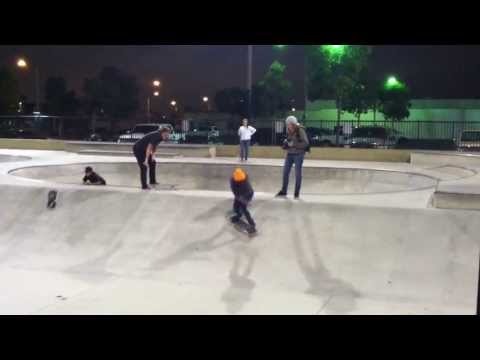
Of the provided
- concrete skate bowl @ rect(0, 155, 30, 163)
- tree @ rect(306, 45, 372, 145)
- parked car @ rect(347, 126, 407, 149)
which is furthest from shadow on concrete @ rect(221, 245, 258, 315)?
tree @ rect(306, 45, 372, 145)

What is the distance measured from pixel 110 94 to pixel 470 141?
38.4 meters

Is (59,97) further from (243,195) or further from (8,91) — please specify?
(243,195)

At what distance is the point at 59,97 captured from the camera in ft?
176

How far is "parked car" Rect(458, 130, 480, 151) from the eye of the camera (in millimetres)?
21945

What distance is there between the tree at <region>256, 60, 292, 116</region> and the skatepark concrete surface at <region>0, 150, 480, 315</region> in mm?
Result: 27661

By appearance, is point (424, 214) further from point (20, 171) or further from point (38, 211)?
point (20, 171)

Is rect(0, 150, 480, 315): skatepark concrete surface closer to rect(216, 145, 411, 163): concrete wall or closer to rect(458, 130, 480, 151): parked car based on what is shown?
rect(216, 145, 411, 163): concrete wall

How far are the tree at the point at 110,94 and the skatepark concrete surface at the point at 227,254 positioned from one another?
42636 millimetres

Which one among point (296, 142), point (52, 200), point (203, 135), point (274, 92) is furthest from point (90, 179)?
point (274, 92)

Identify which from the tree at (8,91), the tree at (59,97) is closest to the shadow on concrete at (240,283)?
the tree at (8,91)

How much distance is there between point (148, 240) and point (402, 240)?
4.13m
